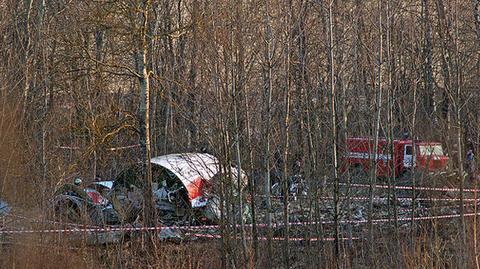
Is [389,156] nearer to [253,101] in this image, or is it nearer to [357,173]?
[357,173]

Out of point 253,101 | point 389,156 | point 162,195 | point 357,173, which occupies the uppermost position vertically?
point 253,101

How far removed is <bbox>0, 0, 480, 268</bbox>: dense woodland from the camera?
10.9 meters

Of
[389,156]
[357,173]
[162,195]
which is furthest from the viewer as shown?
[357,173]

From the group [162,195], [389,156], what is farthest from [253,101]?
[162,195]

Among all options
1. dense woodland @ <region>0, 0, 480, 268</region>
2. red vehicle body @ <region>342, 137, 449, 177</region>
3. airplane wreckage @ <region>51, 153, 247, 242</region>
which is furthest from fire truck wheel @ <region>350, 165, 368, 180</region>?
airplane wreckage @ <region>51, 153, 247, 242</region>

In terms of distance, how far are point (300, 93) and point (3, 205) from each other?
5995mm

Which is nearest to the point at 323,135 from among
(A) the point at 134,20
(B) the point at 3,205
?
(A) the point at 134,20

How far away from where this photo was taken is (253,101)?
12.2m

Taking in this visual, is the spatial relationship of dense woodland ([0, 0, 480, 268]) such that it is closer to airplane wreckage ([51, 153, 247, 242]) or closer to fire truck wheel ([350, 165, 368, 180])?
airplane wreckage ([51, 153, 247, 242])

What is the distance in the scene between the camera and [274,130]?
1241cm

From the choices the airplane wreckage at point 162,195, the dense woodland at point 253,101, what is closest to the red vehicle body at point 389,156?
the dense woodland at point 253,101

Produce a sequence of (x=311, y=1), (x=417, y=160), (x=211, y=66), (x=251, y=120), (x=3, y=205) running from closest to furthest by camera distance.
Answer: (x=3, y=205) → (x=211, y=66) → (x=251, y=120) → (x=311, y=1) → (x=417, y=160)

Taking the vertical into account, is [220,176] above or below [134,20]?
below

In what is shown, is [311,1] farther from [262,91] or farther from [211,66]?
[211,66]
